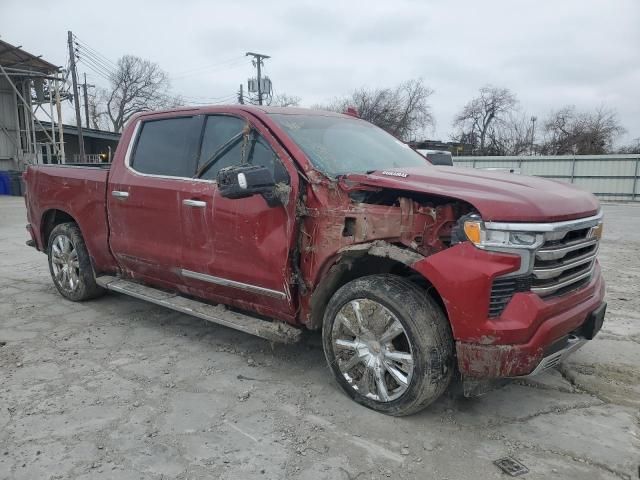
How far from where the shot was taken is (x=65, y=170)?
540 cm

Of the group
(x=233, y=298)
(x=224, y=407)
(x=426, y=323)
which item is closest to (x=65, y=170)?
(x=233, y=298)

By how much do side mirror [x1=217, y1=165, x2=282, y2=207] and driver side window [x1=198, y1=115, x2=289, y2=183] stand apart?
0.15 metres

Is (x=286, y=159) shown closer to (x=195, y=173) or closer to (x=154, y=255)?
(x=195, y=173)

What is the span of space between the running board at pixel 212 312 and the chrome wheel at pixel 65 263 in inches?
18.0

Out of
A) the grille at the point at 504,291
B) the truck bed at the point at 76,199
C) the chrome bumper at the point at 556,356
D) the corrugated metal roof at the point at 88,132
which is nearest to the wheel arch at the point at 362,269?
the grille at the point at 504,291

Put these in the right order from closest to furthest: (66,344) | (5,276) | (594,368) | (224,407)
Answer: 1. (224,407)
2. (594,368)
3. (66,344)
4. (5,276)

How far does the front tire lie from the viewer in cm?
296

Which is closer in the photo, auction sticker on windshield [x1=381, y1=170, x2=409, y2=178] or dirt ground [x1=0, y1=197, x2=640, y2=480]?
dirt ground [x1=0, y1=197, x2=640, y2=480]

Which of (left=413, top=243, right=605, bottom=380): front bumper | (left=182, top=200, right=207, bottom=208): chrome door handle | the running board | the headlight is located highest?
(left=182, top=200, right=207, bottom=208): chrome door handle

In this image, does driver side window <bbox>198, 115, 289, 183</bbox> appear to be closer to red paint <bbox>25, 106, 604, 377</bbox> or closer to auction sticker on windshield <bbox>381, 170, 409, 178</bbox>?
red paint <bbox>25, 106, 604, 377</bbox>

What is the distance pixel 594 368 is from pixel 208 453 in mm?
2868

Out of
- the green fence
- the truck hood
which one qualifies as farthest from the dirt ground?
the green fence

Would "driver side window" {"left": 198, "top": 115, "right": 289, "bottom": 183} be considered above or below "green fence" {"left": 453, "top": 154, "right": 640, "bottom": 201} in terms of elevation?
above

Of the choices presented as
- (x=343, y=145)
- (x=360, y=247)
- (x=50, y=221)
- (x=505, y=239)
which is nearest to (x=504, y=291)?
(x=505, y=239)
